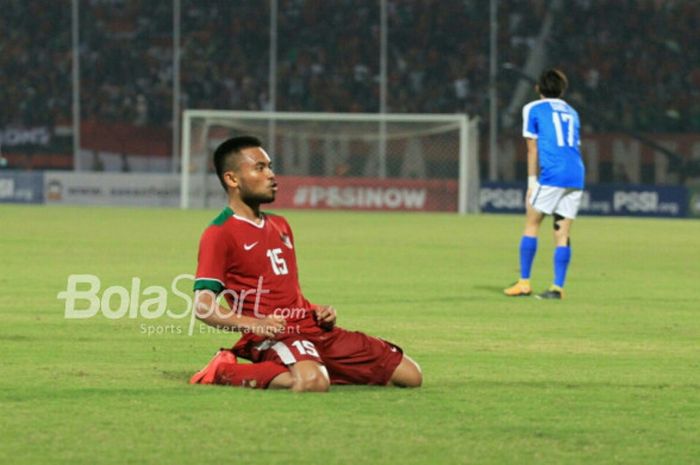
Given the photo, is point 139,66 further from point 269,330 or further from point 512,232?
point 269,330

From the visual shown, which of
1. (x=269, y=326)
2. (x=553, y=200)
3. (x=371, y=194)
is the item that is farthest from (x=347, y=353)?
(x=371, y=194)

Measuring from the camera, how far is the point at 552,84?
13.8 metres

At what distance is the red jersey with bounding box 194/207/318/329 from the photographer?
750cm

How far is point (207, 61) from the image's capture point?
130ft

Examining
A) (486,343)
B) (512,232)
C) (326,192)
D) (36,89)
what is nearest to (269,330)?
(486,343)

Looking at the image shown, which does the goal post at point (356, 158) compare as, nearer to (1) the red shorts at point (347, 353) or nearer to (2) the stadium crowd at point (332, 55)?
(2) the stadium crowd at point (332, 55)

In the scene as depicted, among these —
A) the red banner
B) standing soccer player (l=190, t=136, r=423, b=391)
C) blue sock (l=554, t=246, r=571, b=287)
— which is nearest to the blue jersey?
blue sock (l=554, t=246, r=571, b=287)

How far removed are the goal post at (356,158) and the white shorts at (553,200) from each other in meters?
20.8

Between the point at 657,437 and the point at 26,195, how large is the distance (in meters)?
32.0

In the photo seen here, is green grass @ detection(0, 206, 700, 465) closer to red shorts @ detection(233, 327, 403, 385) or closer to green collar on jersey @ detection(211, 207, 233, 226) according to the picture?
red shorts @ detection(233, 327, 403, 385)

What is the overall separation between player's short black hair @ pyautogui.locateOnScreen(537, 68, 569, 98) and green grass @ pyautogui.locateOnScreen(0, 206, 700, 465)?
183cm

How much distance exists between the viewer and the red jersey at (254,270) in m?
7.50

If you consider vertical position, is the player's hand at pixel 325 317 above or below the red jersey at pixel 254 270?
below

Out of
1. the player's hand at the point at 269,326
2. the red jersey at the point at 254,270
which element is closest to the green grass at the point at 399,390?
the player's hand at the point at 269,326
